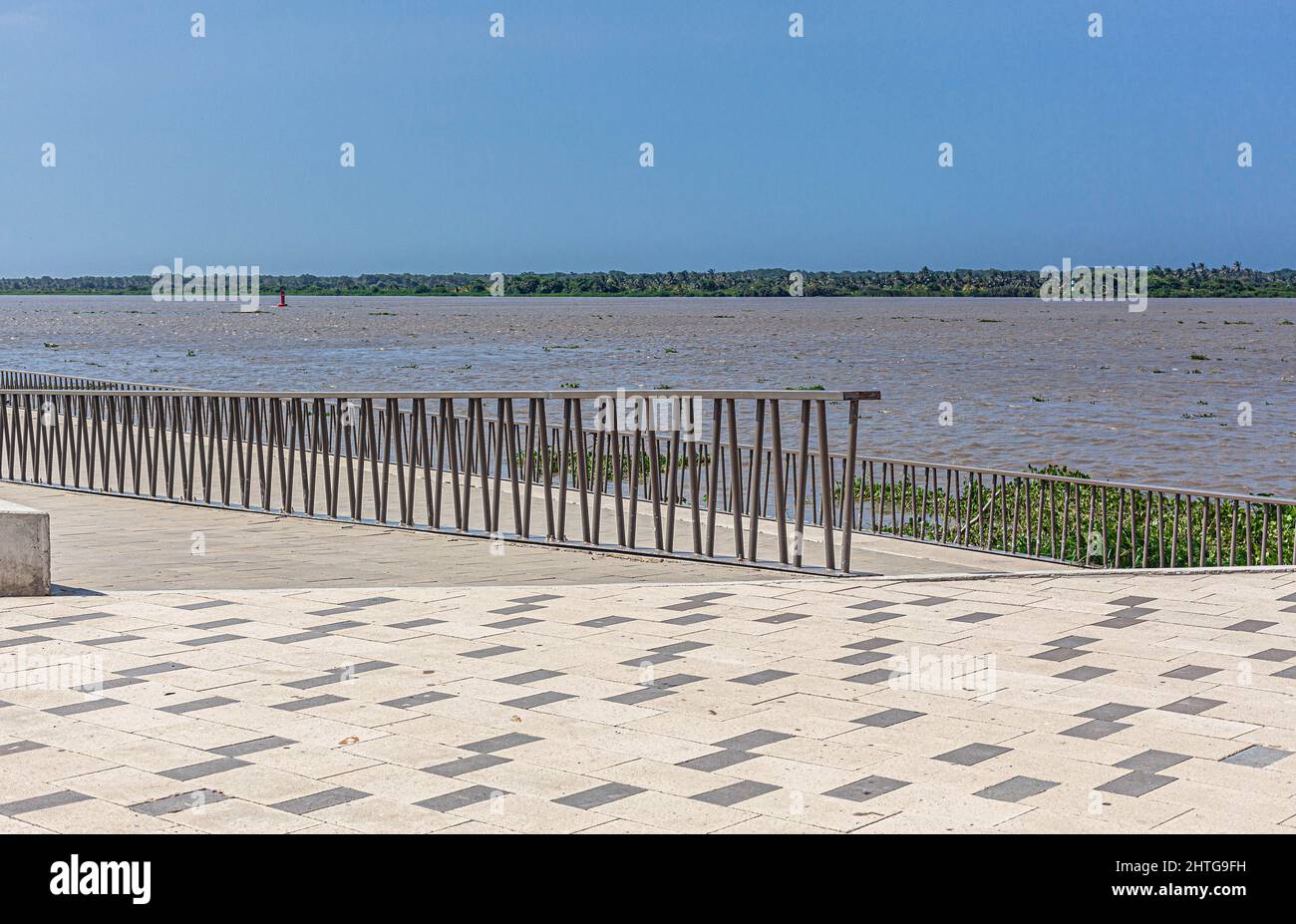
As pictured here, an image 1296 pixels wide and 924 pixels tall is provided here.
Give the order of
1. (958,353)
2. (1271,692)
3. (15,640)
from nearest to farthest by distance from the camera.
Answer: (1271,692) → (15,640) → (958,353)

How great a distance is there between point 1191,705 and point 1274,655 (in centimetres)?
107

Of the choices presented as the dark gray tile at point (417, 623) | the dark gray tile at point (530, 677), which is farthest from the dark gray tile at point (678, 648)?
the dark gray tile at point (417, 623)

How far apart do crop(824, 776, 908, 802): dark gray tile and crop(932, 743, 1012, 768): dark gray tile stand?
32 centimetres

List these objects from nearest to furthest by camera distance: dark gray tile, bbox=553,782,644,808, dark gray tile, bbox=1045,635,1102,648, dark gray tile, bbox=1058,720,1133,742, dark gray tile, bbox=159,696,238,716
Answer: dark gray tile, bbox=553,782,644,808
dark gray tile, bbox=1058,720,1133,742
dark gray tile, bbox=159,696,238,716
dark gray tile, bbox=1045,635,1102,648

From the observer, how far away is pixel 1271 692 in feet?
19.2

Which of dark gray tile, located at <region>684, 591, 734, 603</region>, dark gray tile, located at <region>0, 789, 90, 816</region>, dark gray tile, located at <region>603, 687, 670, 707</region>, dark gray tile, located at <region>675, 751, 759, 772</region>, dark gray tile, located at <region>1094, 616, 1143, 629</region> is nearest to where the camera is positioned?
dark gray tile, located at <region>0, 789, 90, 816</region>

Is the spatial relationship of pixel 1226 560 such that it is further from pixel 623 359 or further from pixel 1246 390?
pixel 623 359

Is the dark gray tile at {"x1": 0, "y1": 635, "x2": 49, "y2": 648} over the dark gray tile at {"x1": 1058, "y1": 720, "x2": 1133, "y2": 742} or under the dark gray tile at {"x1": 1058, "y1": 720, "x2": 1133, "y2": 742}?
over

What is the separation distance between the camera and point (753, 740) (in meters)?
5.31

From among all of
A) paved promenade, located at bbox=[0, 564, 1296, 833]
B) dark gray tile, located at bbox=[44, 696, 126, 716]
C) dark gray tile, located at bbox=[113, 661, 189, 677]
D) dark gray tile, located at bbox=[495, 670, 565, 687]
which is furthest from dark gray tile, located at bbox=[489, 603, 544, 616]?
dark gray tile, located at bbox=[44, 696, 126, 716]

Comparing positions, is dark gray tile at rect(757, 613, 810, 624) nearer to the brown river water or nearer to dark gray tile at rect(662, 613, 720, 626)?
dark gray tile at rect(662, 613, 720, 626)

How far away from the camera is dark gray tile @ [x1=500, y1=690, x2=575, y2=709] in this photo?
5.79m
